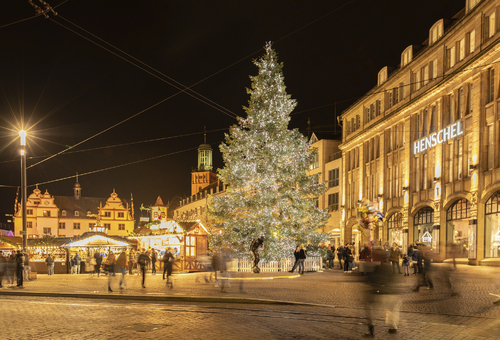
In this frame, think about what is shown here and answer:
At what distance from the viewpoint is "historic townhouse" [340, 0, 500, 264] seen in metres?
31.0

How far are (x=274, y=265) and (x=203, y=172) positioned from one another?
3761 inches

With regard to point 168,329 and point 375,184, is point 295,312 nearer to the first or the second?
point 168,329

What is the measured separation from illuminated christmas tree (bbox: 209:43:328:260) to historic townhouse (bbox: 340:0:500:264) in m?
8.63

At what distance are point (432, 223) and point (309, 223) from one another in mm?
11558

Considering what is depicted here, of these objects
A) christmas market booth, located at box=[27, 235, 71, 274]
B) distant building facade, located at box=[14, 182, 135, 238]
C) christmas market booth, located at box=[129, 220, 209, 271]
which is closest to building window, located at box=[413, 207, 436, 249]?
christmas market booth, located at box=[129, 220, 209, 271]

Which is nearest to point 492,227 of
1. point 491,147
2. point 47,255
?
point 491,147

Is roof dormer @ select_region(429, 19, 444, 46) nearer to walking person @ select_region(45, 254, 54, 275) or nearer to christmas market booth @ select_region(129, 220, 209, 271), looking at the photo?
christmas market booth @ select_region(129, 220, 209, 271)

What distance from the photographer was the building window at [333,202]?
189 feet

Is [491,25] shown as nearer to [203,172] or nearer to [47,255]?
[47,255]

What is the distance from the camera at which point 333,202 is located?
5828 centimetres

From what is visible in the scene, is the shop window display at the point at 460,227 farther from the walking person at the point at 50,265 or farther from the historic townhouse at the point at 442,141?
the walking person at the point at 50,265

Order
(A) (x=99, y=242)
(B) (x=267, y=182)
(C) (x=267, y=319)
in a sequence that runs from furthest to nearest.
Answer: (A) (x=99, y=242) → (B) (x=267, y=182) → (C) (x=267, y=319)

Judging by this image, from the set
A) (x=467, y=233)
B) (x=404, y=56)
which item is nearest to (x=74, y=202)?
(x=404, y=56)

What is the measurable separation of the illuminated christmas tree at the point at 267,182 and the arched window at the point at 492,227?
9.61 m
